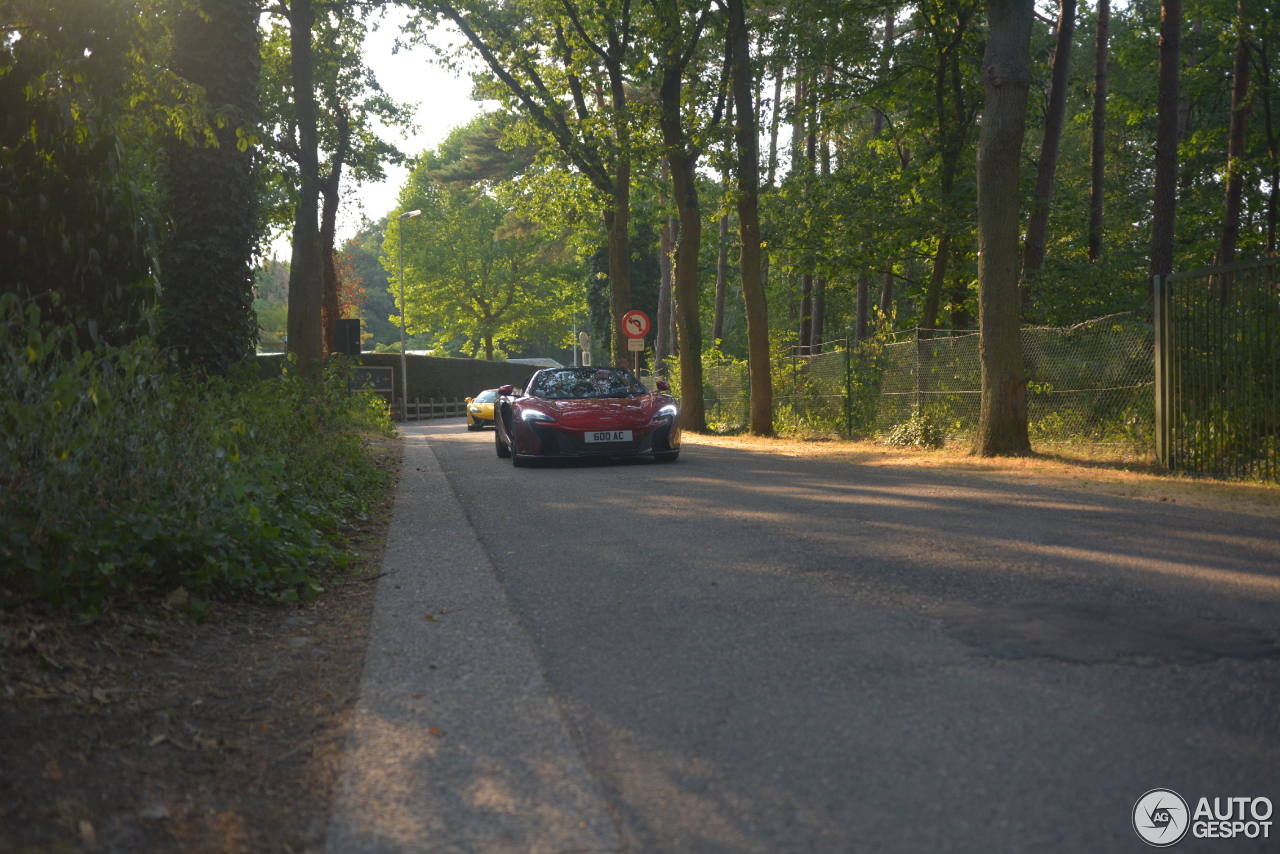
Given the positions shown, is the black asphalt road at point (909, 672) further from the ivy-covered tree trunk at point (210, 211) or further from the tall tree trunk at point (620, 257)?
the tall tree trunk at point (620, 257)

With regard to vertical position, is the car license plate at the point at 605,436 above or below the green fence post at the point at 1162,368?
below

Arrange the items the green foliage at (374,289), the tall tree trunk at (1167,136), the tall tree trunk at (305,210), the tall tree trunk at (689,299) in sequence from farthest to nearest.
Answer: the green foliage at (374,289)
the tall tree trunk at (689,299)
the tall tree trunk at (305,210)
the tall tree trunk at (1167,136)

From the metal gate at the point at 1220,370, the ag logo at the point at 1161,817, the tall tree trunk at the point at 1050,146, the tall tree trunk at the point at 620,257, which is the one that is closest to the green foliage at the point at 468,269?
the tall tree trunk at the point at 620,257

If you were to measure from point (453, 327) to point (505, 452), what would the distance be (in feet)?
188

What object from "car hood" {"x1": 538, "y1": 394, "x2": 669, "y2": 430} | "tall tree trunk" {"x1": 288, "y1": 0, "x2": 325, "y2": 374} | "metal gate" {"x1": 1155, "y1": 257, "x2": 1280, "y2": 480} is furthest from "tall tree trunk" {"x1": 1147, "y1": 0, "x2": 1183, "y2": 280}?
"tall tree trunk" {"x1": 288, "y1": 0, "x2": 325, "y2": 374}

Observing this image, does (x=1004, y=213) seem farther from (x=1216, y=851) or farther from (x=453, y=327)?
(x=453, y=327)

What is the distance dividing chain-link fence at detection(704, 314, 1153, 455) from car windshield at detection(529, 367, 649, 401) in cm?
518

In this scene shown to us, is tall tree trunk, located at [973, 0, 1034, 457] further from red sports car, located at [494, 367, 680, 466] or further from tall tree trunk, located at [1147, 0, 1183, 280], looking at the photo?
tall tree trunk, located at [1147, 0, 1183, 280]

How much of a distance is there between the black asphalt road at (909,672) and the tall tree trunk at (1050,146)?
15.1m

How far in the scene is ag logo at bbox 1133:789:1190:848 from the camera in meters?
2.38

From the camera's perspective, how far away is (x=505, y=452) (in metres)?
15.9

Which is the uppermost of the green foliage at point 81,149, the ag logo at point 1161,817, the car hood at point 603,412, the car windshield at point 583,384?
the green foliage at point 81,149

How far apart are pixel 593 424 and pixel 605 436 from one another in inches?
8.9

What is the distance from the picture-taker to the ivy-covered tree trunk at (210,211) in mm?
10781
